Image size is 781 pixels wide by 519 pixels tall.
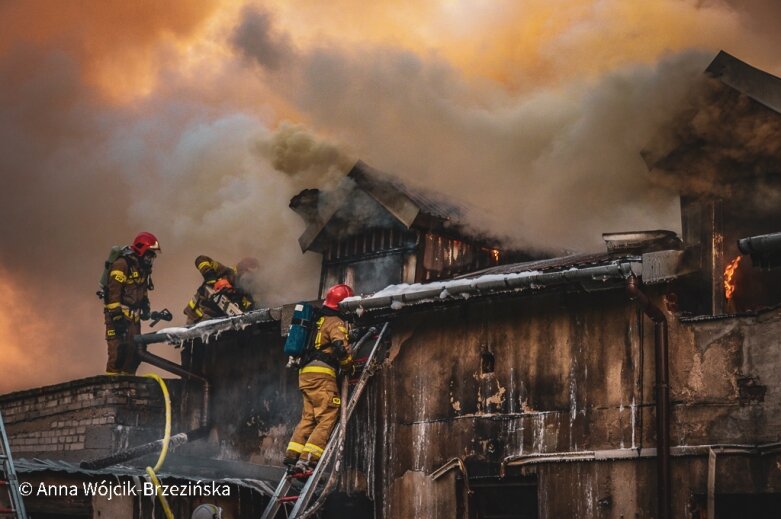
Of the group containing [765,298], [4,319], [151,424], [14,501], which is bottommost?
[14,501]

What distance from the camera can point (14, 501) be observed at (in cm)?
1222

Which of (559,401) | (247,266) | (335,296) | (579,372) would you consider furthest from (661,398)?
(247,266)

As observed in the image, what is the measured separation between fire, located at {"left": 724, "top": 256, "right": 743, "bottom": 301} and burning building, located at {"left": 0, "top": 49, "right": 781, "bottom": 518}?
2 centimetres

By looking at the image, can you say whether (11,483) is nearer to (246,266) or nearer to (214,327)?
(214,327)

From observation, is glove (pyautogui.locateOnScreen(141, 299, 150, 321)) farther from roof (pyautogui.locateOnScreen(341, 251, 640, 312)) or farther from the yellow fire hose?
roof (pyautogui.locateOnScreen(341, 251, 640, 312))

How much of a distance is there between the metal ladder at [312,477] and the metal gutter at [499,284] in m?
0.79

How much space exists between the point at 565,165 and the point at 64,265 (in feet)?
44.5

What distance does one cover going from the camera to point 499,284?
1241 centimetres

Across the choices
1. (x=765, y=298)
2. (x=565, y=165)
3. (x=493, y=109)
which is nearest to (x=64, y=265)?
(x=493, y=109)

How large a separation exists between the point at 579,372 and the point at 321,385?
3.31m

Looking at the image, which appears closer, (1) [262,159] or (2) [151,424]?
(2) [151,424]

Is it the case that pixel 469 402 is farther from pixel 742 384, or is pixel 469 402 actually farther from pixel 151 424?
pixel 151 424

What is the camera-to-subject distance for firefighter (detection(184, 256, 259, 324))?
17.5 meters

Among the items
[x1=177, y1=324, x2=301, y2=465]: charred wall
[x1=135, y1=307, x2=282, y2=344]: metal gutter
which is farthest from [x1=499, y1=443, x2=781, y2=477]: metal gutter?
[x1=135, y1=307, x2=282, y2=344]: metal gutter
